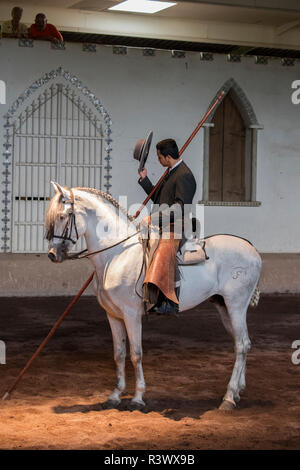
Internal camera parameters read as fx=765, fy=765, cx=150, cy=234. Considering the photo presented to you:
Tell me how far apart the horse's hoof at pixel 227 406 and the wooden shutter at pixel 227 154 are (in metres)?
6.89

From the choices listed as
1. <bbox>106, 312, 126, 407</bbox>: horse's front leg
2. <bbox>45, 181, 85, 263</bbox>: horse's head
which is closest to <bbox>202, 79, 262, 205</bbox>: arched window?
<bbox>106, 312, 126, 407</bbox>: horse's front leg

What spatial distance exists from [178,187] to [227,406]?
1.67m

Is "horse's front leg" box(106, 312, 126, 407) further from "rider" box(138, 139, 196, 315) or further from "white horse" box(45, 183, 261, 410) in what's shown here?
"rider" box(138, 139, 196, 315)

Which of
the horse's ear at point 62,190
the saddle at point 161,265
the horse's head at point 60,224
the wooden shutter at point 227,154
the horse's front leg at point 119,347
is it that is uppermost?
the wooden shutter at point 227,154

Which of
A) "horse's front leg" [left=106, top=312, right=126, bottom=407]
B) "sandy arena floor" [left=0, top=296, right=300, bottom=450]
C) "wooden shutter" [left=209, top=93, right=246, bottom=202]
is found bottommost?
"sandy arena floor" [left=0, top=296, right=300, bottom=450]

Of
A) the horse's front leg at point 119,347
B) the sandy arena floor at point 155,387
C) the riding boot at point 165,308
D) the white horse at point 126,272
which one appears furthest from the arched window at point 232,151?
the riding boot at point 165,308

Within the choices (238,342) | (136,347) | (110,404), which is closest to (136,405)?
(110,404)

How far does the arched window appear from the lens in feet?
40.6

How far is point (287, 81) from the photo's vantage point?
12609 millimetres

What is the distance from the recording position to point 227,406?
18.7ft

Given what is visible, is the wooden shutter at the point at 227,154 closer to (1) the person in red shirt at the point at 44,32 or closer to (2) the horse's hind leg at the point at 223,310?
(1) the person in red shirt at the point at 44,32

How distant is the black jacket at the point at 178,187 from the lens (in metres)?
5.65

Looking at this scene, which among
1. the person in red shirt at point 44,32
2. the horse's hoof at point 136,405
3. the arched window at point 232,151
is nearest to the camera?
the horse's hoof at point 136,405

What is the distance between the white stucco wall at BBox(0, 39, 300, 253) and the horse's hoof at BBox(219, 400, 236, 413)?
6.26 metres
